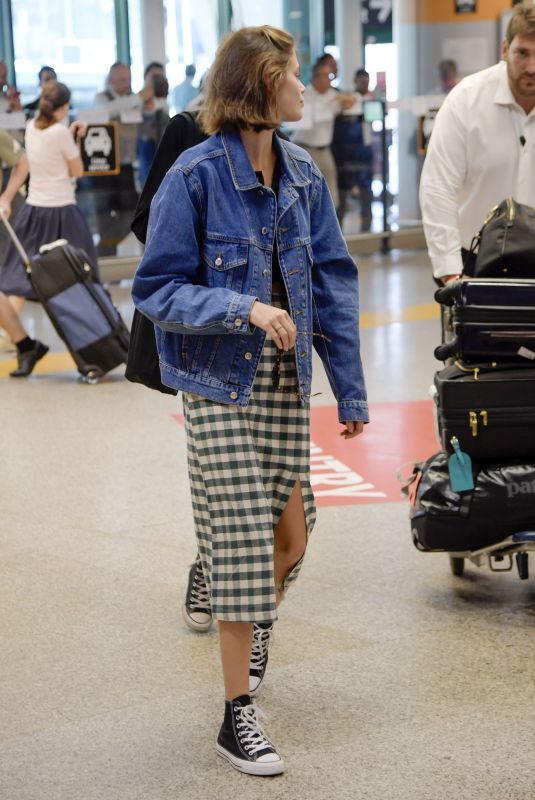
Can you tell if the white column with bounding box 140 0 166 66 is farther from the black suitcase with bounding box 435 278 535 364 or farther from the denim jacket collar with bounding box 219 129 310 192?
the denim jacket collar with bounding box 219 129 310 192

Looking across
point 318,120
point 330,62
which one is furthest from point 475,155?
point 330,62

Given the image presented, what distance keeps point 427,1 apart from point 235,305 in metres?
14.4

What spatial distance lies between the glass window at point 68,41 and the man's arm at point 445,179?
9212 millimetres

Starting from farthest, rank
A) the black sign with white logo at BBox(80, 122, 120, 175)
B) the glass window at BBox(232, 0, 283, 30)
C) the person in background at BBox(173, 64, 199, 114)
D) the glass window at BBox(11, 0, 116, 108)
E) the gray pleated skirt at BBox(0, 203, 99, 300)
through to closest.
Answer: the glass window at BBox(232, 0, 283, 30) < the person in background at BBox(173, 64, 199, 114) < the glass window at BBox(11, 0, 116, 108) < the black sign with white logo at BBox(80, 122, 120, 175) < the gray pleated skirt at BBox(0, 203, 99, 300)

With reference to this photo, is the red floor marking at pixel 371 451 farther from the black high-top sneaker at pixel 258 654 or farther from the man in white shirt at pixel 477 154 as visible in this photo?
the black high-top sneaker at pixel 258 654

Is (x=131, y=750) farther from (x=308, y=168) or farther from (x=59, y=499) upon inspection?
(x=59, y=499)

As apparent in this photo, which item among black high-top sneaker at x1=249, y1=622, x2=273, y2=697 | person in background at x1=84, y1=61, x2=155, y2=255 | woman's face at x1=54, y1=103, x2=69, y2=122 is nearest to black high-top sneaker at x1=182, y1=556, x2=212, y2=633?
black high-top sneaker at x1=249, y1=622, x2=273, y2=697

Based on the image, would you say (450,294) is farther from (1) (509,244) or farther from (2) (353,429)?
(2) (353,429)

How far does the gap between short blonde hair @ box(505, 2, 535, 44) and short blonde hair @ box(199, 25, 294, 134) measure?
58.1 inches

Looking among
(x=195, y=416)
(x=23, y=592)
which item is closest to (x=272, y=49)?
(x=195, y=416)

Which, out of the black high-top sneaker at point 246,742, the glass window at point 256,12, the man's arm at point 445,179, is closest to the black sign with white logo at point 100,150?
the glass window at point 256,12

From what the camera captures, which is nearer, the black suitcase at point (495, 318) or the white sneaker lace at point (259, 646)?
the white sneaker lace at point (259, 646)

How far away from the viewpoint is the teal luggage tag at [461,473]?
361 centimetres

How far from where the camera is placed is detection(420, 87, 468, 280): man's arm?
165 inches
